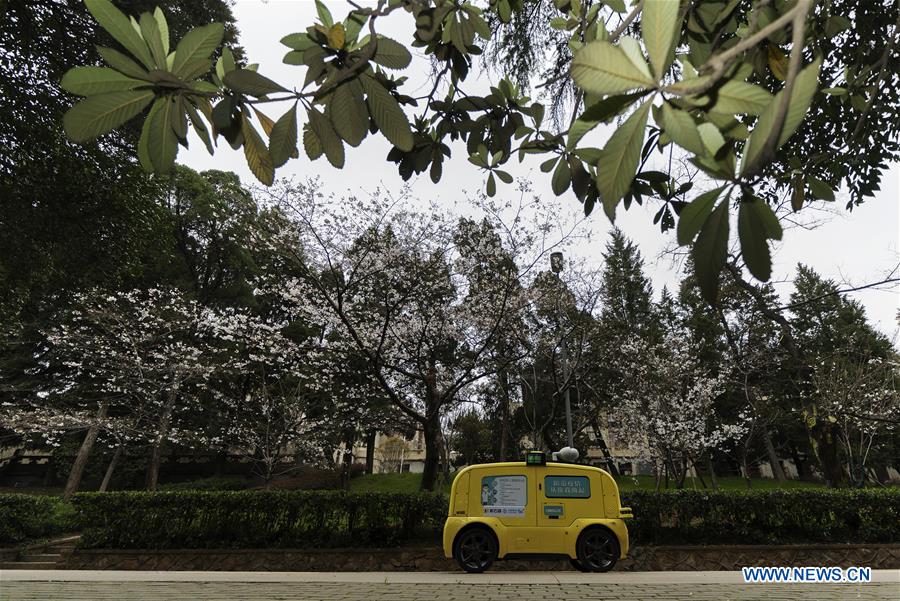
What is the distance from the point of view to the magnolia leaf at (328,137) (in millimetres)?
1304

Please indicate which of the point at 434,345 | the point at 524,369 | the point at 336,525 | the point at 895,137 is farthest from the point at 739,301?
the point at 336,525

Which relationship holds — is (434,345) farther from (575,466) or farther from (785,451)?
(785,451)

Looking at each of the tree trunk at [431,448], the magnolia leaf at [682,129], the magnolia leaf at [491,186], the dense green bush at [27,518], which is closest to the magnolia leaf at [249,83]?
the magnolia leaf at [682,129]

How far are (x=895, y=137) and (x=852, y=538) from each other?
27.7 feet

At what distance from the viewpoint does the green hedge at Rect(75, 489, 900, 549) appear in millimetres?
8484

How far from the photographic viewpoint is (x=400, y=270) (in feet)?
39.6

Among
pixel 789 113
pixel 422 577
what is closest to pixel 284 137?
pixel 789 113

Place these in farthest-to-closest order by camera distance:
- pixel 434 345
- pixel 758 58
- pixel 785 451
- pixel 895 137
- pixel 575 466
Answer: pixel 785 451 → pixel 434 345 → pixel 575 466 → pixel 895 137 → pixel 758 58

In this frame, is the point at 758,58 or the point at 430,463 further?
the point at 430,463

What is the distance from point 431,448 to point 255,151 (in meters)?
10.5

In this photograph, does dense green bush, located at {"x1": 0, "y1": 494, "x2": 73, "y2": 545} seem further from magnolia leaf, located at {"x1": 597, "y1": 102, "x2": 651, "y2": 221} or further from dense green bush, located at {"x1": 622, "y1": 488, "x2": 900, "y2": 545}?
magnolia leaf, located at {"x1": 597, "y1": 102, "x2": 651, "y2": 221}

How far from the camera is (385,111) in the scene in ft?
4.25

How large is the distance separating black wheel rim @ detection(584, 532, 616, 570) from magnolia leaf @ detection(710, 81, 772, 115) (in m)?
7.40

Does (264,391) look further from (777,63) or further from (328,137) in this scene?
(777,63)
